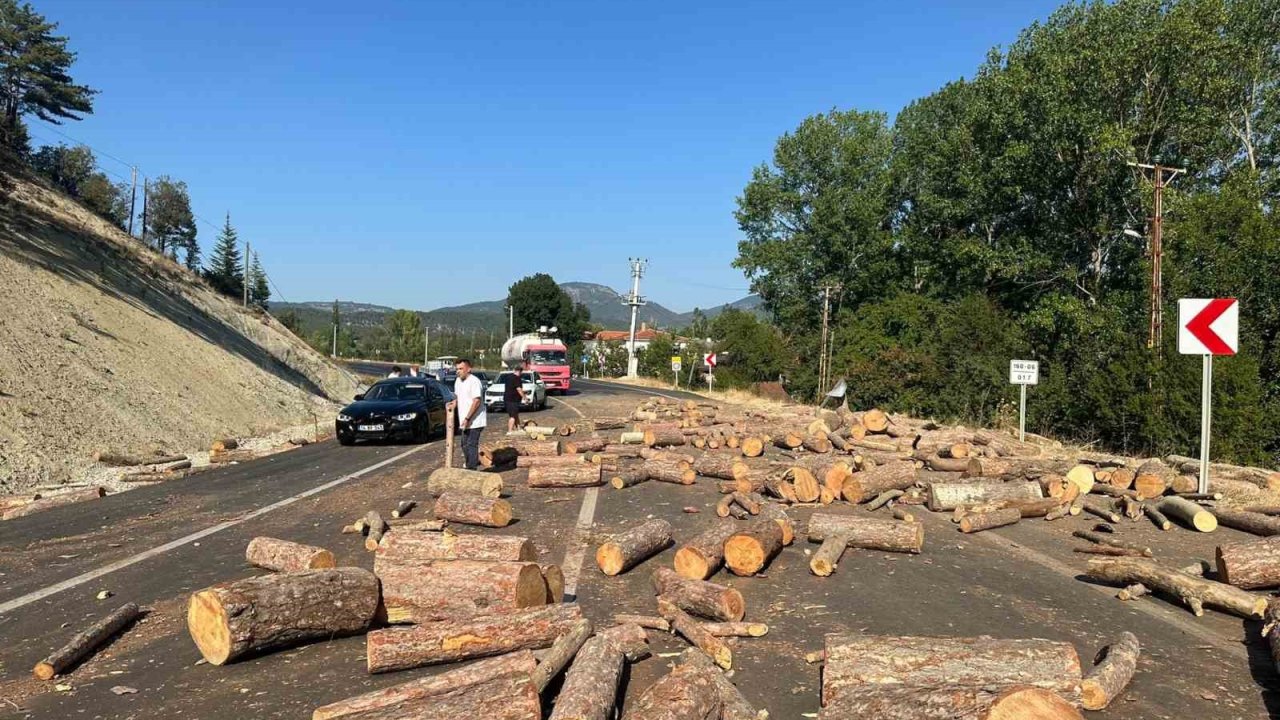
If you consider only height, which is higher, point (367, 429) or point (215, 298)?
point (215, 298)

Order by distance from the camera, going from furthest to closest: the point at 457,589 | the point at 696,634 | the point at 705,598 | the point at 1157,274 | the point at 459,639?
1. the point at 1157,274
2. the point at 705,598
3. the point at 457,589
4. the point at 696,634
5. the point at 459,639

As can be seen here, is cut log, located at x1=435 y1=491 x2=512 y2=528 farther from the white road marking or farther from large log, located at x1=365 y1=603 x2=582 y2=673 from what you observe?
large log, located at x1=365 y1=603 x2=582 y2=673

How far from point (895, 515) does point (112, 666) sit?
866 cm

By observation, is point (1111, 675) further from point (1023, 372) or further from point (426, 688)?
point (1023, 372)

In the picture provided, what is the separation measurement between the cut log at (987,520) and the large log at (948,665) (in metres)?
5.00

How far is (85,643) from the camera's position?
16.7 feet

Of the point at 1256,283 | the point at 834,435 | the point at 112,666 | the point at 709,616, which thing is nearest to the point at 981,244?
the point at 1256,283

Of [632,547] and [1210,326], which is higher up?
[1210,326]

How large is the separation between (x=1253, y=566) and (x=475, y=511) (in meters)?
7.70

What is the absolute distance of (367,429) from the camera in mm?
17922

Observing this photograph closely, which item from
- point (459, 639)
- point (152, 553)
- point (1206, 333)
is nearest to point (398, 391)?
point (152, 553)

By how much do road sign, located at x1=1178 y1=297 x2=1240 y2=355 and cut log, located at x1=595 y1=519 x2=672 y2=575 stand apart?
842cm

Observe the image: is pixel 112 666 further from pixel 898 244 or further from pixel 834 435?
pixel 898 244

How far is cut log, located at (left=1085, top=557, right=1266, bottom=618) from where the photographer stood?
6.26 m
